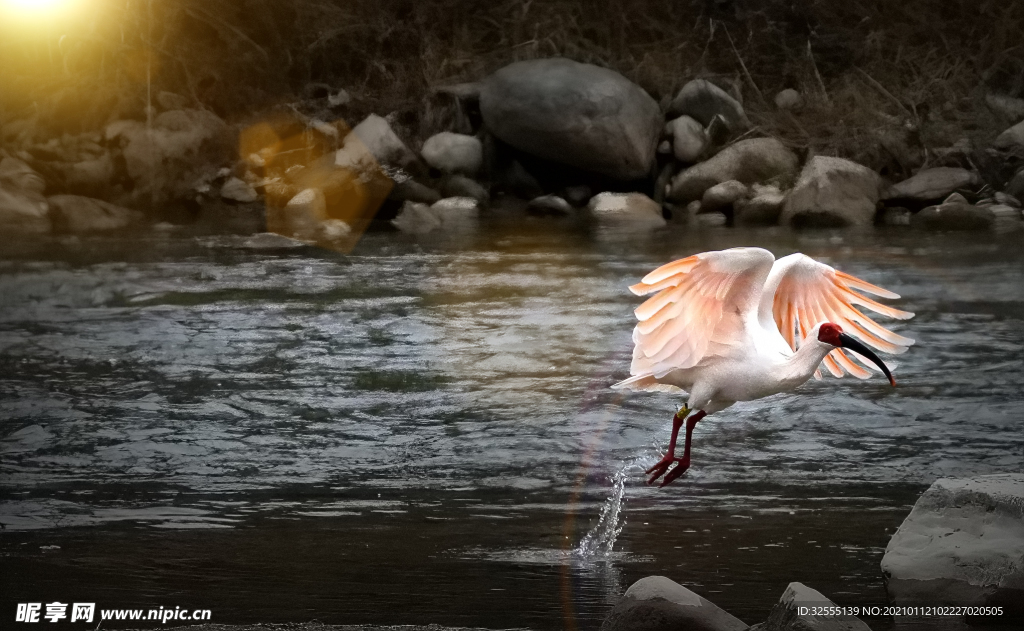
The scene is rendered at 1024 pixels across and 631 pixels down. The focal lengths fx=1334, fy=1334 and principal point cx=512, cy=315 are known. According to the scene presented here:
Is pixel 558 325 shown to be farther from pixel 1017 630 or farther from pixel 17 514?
pixel 1017 630

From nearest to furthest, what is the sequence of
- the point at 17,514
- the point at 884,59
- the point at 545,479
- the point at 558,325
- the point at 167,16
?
Answer: the point at 17,514
the point at 545,479
the point at 558,325
the point at 884,59
the point at 167,16

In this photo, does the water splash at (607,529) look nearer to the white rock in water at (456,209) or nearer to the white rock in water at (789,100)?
the white rock in water at (456,209)

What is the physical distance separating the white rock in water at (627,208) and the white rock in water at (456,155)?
1754 millimetres

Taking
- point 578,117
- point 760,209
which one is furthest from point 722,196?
point 578,117

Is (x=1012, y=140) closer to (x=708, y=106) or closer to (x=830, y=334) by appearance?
(x=708, y=106)

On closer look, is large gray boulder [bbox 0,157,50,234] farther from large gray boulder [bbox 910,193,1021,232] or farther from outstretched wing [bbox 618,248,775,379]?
outstretched wing [bbox 618,248,775,379]

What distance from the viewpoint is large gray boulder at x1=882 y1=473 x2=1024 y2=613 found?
4598 mm

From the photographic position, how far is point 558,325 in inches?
392

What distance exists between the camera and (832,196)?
14703mm

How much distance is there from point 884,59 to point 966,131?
2.16 metres

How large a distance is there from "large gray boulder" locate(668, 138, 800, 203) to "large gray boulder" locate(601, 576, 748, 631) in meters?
11.6

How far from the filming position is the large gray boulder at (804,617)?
4.07 m

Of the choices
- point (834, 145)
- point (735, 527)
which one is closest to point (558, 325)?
point (735, 527)

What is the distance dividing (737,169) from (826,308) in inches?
418
